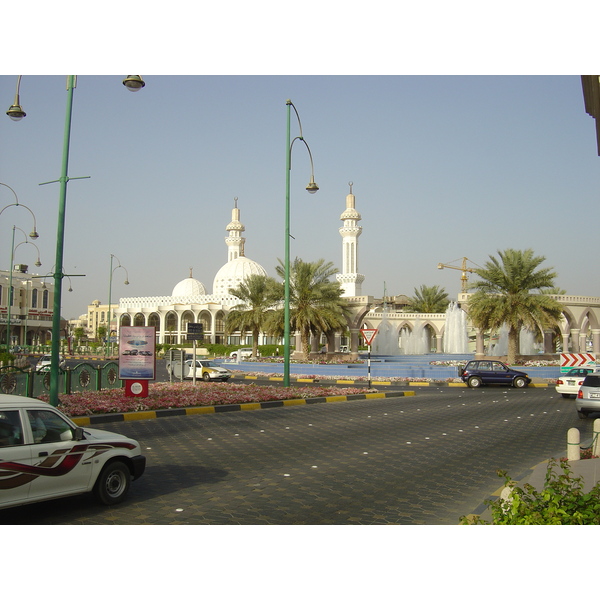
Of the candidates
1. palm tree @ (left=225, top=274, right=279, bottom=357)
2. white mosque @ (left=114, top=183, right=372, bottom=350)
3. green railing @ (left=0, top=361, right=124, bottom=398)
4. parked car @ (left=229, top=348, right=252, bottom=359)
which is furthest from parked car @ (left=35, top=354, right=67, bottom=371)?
white mosque @ (left=114, top=183, right=372, bottom=350)

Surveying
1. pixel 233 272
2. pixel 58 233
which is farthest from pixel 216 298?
pixel 58 233

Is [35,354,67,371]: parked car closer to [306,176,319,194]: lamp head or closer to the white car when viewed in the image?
[306,176,319,194]: lamp head

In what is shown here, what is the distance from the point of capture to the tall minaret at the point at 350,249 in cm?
7744

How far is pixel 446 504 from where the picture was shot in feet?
21.1

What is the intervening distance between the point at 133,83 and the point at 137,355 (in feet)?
22.4

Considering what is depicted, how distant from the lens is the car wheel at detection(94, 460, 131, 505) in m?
6.24

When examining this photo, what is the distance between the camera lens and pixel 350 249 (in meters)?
78.6

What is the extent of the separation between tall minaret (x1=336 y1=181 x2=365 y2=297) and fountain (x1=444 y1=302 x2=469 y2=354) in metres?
19.1

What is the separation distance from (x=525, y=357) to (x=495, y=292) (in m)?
5.68

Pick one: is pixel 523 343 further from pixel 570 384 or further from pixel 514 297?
pixel 570 384

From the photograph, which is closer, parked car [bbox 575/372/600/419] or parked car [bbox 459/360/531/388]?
parked car [bbox 575/372/600/419]

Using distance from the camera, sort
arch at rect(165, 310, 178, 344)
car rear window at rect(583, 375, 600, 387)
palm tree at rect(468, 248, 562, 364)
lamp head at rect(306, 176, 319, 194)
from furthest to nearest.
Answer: arch at rect(165, 310, 178, 344) → palm tree at rect(468, 248, 562, 364) → lamp head at rect(306, 176, 319, 194) → car rear window at rect(583, 375, 600, 387)

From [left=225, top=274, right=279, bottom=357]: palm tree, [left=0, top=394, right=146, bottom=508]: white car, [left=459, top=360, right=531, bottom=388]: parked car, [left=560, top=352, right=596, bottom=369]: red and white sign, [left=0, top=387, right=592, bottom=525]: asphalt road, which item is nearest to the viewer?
[left=0, top=394, right=146, bottom=508]: white car

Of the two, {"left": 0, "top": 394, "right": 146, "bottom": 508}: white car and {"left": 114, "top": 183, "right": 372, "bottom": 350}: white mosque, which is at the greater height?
{"left": 114, "top": 183, "right": 372, "bottom": 350}: white mosque
